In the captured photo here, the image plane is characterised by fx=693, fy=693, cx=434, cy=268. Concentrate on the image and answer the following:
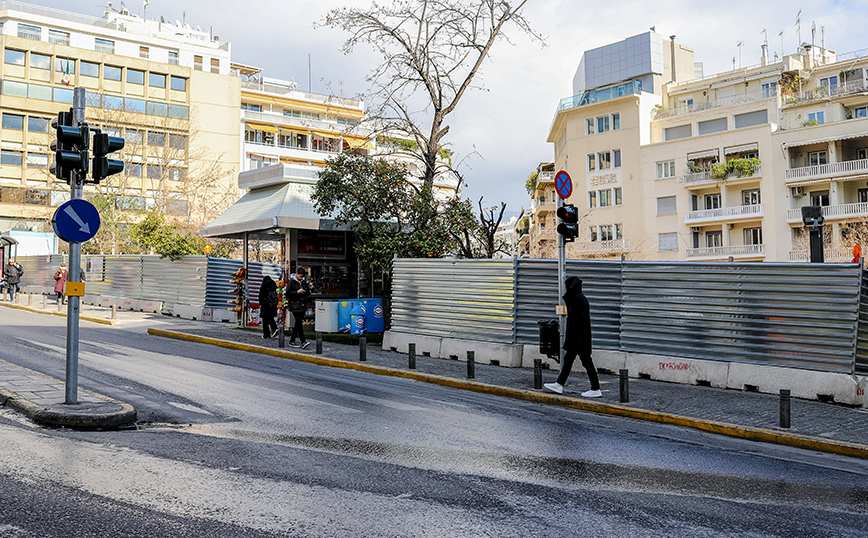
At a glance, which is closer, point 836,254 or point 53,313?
point 53,313

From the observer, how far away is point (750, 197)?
179 feet

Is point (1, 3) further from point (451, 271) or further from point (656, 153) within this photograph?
point (451, 271)

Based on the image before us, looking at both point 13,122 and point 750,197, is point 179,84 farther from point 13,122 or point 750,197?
point 750,197

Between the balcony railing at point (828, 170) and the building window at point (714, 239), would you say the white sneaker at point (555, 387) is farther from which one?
the building window at point (714, 239)

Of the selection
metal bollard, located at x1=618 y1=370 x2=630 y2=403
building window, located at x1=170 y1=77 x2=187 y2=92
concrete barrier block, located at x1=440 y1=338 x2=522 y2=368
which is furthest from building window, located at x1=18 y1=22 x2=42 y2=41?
metal bollard, located at x1=618 y1=370 x2=630 y2=403

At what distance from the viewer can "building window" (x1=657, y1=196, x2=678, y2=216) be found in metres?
57.4

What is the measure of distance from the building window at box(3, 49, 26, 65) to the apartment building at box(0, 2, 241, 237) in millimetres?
86

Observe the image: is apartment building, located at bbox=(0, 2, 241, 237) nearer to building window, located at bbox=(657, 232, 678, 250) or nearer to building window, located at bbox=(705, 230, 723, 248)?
building window, located at bbox=(657, 232, 678, 250)

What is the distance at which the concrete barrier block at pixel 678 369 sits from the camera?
39.5ft

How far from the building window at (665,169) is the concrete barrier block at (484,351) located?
154 ft

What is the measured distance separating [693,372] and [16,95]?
69.2m

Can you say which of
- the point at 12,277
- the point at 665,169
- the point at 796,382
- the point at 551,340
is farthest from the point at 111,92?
the point at 796,382

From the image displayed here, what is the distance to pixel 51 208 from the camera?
60312mm

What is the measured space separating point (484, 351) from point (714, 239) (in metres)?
46.5
